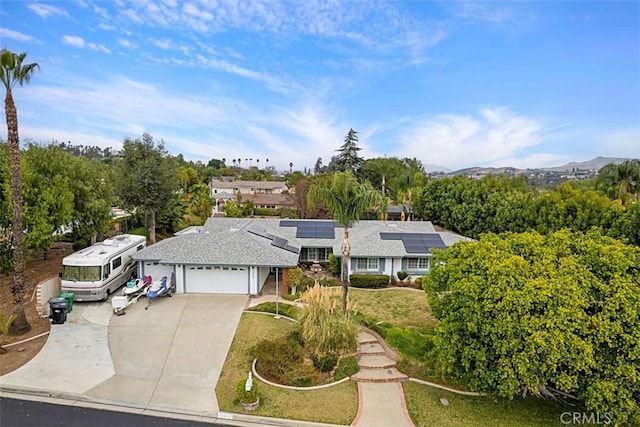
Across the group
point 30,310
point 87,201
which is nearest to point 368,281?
point 30,310

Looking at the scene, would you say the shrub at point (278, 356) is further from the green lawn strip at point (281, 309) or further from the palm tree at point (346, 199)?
the green lawn strip at point (281, 309)

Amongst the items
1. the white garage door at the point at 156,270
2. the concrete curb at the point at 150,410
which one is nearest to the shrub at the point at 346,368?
the concrete curb at the point at 150,410

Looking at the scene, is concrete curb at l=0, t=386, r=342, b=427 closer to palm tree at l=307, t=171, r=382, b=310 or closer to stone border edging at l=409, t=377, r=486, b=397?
stone border edging at l=409, t=377, r=486, b=397

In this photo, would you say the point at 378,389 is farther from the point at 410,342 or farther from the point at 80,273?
the point at 80,273

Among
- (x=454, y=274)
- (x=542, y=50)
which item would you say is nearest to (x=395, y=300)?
(x=454, y=274)

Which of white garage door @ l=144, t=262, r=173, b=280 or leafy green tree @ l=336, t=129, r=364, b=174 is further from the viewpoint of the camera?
leafy green tree @ l=336, t=129, r=364, b=174

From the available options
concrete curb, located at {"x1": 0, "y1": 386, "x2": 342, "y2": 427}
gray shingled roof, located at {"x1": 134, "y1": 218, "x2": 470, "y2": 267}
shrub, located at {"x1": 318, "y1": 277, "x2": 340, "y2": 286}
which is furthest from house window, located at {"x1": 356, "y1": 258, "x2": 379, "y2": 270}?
concrete curb, located at {"x1": 0, "y1": 386, "x2": 342, "y2": 427}
